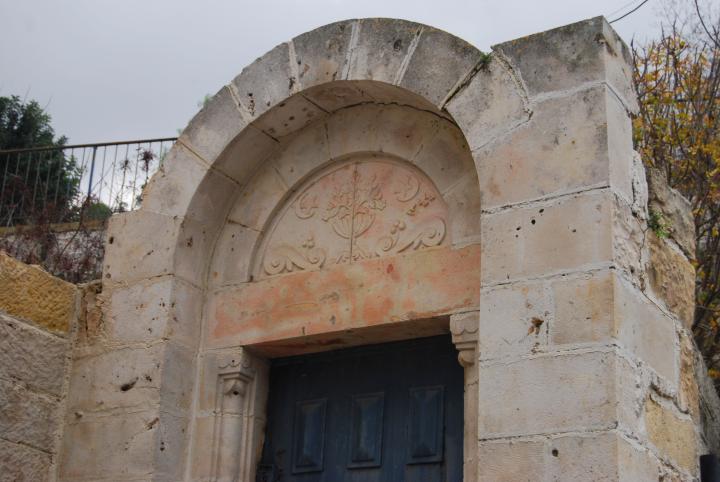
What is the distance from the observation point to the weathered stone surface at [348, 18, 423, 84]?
5.79 meters

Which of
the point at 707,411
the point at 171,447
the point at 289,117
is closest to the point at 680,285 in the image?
the point at 707,411

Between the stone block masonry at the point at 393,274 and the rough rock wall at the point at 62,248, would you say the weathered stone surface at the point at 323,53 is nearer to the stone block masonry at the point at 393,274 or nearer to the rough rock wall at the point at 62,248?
the stone block masonry at the point at 393,274

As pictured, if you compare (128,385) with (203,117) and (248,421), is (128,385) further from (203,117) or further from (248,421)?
(203,117)

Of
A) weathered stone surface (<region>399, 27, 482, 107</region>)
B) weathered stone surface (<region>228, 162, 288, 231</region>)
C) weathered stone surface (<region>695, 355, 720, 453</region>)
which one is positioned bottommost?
weathered stone surface (<region>695, 355, 720, 453</region>)

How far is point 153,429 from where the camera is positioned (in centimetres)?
583

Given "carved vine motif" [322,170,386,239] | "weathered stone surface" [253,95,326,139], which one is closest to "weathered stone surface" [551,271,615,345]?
"carved vine motif" [322,170,386,239]

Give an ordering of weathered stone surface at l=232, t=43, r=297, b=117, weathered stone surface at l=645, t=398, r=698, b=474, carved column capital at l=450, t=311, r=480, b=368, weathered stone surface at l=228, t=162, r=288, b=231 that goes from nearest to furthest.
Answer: weathered stone surface at l=645, t=398, r=698, b=474, carved column capital at l=450, t=311, r=480, b=368, weathered stone surface at l=232, t=43, r=297, b=117, weathered stone surface at l=228, t=162, r=288, b=231

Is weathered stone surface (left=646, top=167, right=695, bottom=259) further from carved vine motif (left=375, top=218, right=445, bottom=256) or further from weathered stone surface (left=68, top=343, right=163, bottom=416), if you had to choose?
weathered stone surface (left=68, top=343, right=163, bottom=416)

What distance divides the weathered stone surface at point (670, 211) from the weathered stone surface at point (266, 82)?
79.4 inches

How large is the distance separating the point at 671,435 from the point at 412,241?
1622 mm

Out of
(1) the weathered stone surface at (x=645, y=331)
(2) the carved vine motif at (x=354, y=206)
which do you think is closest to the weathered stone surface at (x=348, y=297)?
(2) the carved vine motif at (x=354, y=206)

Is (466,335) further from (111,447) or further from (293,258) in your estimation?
(111,447)

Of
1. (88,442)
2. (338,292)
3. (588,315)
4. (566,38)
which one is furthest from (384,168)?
(88,442)

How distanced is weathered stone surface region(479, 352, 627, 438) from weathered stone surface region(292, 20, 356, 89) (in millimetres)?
1992
